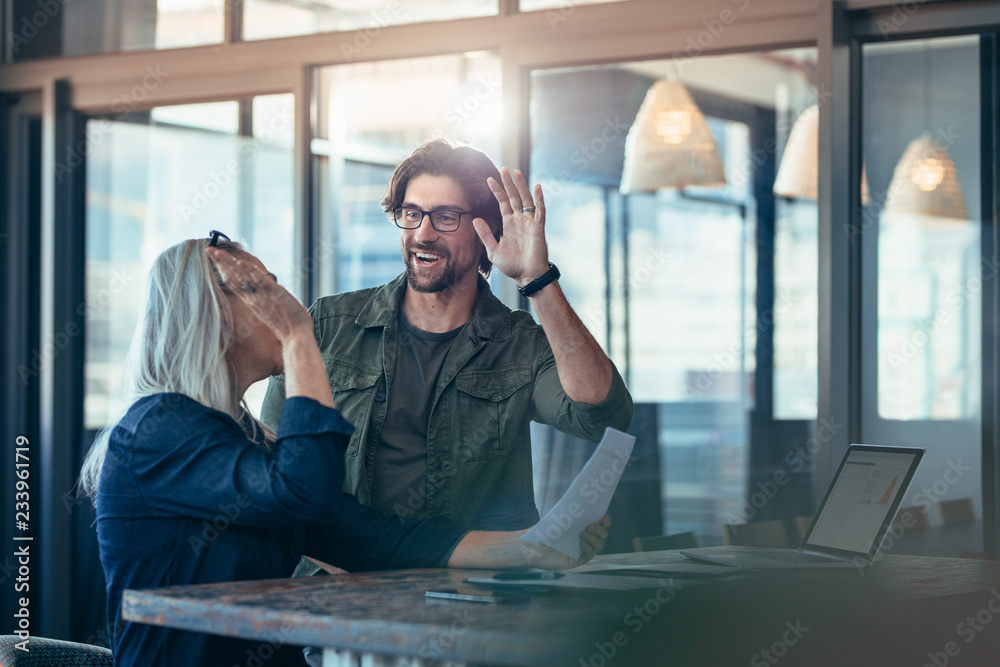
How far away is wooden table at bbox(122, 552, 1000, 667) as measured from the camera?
1410 millimetres

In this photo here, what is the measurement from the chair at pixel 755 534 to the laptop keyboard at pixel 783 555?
12.0 inches

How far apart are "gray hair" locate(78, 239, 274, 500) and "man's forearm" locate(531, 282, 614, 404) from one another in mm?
733

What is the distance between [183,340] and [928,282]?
2528 mm

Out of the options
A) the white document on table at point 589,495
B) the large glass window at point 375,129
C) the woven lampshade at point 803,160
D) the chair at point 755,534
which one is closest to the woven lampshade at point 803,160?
the woven lampshade at point 803,160

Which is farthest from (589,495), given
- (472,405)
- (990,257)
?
(990,257)

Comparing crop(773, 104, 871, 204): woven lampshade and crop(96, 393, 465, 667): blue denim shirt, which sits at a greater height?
crop(773, 104, 871, 204): woven lampshade

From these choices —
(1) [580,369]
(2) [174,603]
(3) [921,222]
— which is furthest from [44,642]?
(3) [921,222]

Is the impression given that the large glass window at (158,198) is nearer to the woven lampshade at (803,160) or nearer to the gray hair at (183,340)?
the gray hair at (183,340)

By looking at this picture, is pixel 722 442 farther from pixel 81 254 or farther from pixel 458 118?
pixel 81 254

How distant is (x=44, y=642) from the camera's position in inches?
85.2

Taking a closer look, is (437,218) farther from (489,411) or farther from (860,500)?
(860,500)

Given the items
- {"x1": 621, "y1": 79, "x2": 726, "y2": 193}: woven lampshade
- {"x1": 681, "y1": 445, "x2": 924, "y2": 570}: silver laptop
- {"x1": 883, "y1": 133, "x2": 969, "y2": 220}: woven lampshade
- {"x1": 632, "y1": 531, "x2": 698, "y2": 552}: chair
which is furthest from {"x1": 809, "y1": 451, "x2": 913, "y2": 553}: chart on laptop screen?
{"x1": 621, "y1": 79, "x2": 726, "y2": 193}: woven lampshade

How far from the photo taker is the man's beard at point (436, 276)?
2451 millimetres

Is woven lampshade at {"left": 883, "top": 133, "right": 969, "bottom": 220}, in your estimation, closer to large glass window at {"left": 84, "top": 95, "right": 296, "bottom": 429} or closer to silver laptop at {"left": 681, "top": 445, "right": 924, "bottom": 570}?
silver laptop at {"left": 681, "top": 445, "right": 924, "bottom": 570}
